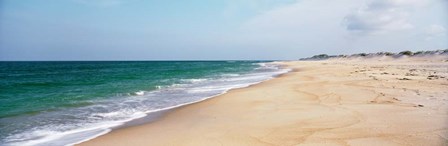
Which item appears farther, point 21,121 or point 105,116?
point 105,116

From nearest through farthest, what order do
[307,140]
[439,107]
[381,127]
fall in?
[307,140], [381,127], [439,107]

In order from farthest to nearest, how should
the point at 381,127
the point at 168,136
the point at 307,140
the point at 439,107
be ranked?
1. the point at 439,107
2. the point at 168,136
3. the point at 381,127
4. the point at 307,140

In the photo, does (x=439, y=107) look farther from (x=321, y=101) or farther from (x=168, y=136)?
(x=168, y=136)

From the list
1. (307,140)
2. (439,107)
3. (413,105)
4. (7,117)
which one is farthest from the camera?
(7,117)

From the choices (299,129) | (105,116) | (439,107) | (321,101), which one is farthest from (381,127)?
(105,116)

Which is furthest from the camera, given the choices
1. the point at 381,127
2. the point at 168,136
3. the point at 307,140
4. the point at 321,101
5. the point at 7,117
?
the point at 321,101

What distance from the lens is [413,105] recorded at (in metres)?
9.31

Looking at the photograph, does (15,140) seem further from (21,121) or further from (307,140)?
(307,140)

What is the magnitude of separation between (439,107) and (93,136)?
955 centimetres

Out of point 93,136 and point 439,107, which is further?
point 439,107

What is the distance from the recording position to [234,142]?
250 inches

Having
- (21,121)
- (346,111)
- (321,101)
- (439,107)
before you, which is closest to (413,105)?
(439,107)

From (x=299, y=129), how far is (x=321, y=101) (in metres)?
4.75

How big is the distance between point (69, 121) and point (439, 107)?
36.7 ft
